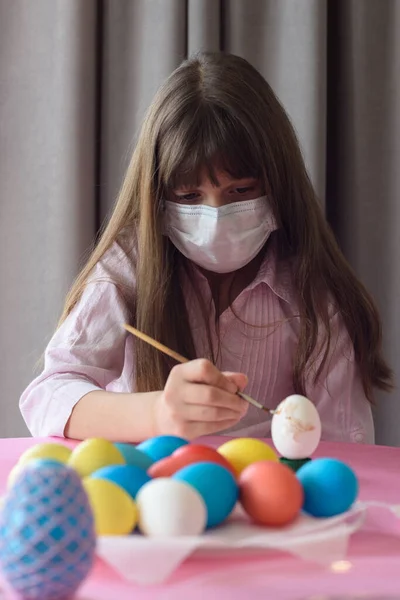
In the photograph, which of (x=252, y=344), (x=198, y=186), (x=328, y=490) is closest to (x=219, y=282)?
(x=252, y=344)

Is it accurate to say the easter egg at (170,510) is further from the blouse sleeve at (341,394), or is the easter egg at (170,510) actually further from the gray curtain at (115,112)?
the gray curtain at (115,112)

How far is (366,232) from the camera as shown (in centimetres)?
182

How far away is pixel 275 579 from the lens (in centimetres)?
54

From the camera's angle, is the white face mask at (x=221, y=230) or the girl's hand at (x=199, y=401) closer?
the girl's hand at (x=199, y=401)

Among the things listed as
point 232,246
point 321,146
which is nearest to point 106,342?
point 232,246

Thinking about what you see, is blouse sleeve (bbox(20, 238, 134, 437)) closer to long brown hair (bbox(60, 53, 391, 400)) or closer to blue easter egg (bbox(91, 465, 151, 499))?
long brown hair (bbox(60, 53, 391, 400))

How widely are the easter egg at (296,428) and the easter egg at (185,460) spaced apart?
12 centimetres

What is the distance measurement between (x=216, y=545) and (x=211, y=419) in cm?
33

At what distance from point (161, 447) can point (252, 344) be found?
1.96 feet

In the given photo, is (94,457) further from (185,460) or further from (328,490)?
(328,490)

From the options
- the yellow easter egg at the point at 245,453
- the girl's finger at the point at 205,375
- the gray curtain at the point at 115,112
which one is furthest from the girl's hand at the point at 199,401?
the gray curtain at the point at 115,112

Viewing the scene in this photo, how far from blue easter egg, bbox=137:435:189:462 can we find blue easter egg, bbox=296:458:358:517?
14 centimetres

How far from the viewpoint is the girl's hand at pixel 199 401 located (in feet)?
2.84

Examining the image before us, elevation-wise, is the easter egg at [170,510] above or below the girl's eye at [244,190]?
below
